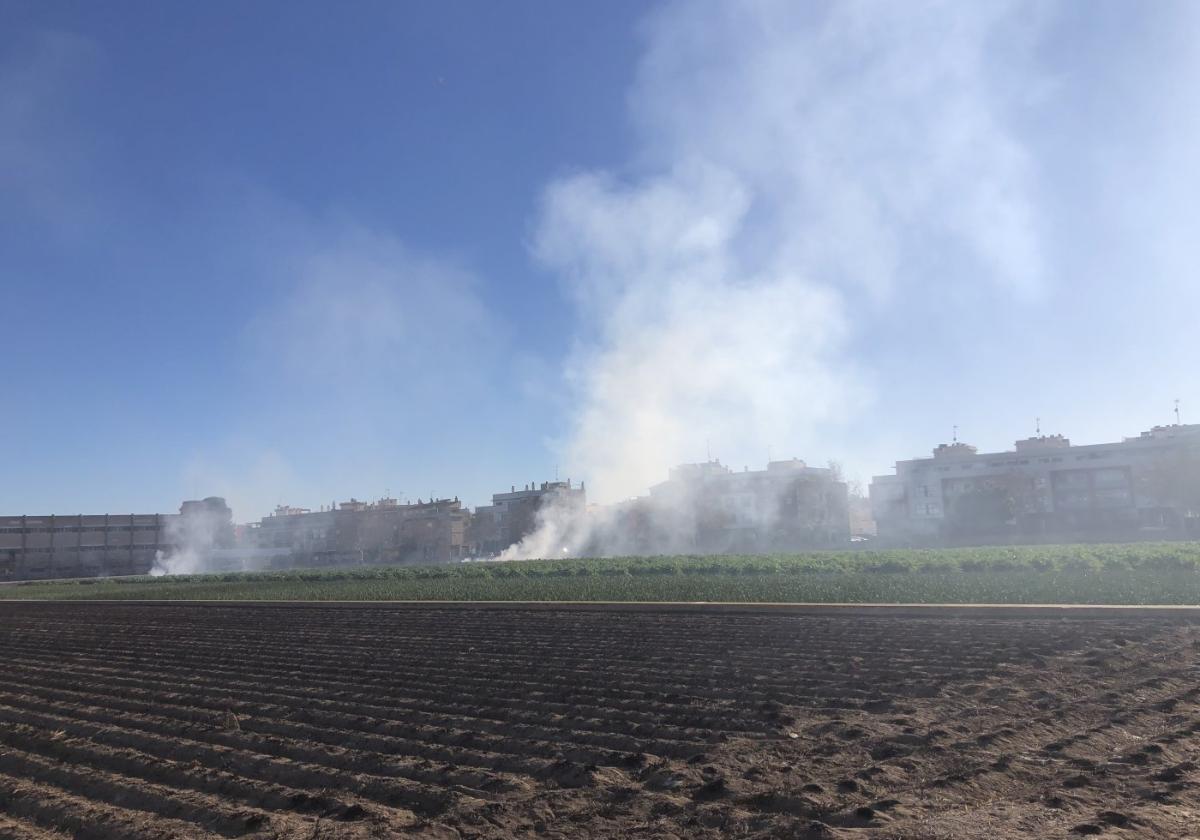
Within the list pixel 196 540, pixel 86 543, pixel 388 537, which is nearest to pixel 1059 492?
pixel 388 537

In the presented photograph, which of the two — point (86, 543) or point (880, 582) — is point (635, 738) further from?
point (86, 543)

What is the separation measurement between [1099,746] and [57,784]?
9.27 m

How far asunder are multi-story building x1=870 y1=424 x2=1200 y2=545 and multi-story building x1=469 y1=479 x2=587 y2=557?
33.5 meters

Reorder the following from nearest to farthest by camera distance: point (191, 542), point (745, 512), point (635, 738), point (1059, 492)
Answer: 1. point (635, 738)
2. point (1059, 492)
3. point (745, 512)
4. point (191, 542)

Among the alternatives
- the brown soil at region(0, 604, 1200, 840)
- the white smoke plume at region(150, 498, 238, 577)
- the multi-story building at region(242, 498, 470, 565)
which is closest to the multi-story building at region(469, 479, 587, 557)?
the multi-story building at region(242, 498, 470, 565)

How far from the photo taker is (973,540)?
62.6 m

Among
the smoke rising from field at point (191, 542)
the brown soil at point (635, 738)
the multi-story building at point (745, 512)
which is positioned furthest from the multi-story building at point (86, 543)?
the brown soil at point (635, 738)

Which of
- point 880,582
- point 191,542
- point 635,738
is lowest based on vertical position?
point 880,582

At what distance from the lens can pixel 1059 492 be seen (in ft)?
230

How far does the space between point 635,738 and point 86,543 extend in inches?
3604

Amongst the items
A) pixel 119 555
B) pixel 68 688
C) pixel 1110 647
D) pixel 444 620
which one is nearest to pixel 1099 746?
pixel 1110 647

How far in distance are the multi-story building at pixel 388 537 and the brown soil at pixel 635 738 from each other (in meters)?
74.9

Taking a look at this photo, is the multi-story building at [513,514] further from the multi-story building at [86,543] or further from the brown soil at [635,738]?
the brown soil at [635,738]

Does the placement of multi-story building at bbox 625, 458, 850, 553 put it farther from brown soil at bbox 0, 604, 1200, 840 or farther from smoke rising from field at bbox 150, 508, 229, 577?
brown soil at bbox 0, 604, 1200, 840
